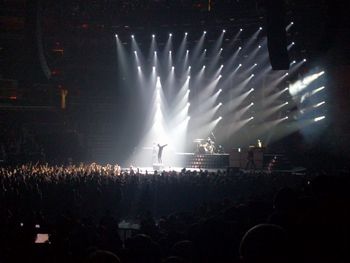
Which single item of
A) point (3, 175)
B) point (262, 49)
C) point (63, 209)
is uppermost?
point (262, 49)

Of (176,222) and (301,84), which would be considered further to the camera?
(301,84)

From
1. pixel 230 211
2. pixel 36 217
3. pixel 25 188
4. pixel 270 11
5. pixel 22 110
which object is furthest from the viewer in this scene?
pixel 22 110

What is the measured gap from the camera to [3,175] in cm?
1351

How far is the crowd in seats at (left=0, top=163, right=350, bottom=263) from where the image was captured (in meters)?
3.25

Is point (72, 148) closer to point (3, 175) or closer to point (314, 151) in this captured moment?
point (3, 175)

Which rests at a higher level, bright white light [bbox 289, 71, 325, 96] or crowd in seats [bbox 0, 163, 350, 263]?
bright white light [bbox 289, 71, 325, 96]

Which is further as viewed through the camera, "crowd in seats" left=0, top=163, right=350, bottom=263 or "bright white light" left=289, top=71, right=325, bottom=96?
"bright white light" left=289, top=71, right=325, bottom=96

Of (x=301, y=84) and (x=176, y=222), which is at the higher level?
(x=301, y=84)

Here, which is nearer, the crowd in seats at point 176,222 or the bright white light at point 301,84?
the crowd in seats at point 176,222

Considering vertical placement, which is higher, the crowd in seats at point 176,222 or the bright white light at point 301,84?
the bright white light at point 301,84

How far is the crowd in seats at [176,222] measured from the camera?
3249 millimetres

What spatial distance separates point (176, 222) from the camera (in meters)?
7.54

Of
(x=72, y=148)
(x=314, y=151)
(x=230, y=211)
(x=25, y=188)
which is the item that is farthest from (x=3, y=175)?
(x=314, y=151)

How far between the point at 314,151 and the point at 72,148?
14980 millimetres
